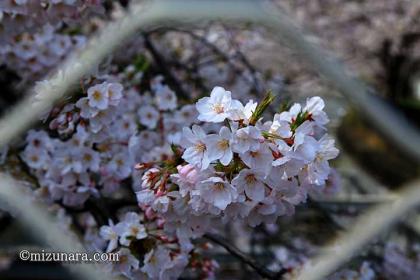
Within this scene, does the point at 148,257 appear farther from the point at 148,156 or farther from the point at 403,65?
the point at 403,65

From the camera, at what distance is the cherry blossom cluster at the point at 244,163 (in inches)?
45.6

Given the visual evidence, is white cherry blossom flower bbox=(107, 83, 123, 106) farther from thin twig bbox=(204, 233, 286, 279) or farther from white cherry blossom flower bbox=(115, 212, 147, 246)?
thin twig bbox=(204, 233, 286, 279)

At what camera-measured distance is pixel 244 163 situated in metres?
1.17

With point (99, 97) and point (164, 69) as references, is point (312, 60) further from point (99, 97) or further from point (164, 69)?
point (164, 69)

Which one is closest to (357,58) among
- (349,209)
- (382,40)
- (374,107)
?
(382,40)

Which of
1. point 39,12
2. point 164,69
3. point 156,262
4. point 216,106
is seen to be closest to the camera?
point 216,106

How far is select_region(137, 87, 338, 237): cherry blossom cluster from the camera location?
116 cm

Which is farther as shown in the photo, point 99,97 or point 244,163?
point 99,97

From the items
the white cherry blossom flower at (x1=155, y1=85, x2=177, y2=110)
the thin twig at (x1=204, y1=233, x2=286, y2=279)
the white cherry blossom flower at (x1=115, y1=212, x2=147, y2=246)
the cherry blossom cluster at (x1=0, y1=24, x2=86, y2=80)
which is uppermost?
the cherry blossom cluster at (x1=0, y1=24, x2=86, y2=80)

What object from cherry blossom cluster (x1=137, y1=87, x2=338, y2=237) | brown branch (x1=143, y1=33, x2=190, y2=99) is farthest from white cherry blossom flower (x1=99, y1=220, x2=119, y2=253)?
brown branch (x1=143, y1=33, x2=190, y2=99)

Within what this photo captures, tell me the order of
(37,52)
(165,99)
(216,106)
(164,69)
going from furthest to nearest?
(164,69), (37,52), (165,99), (216,106)

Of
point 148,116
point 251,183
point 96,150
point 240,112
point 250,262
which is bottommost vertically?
point 250,262

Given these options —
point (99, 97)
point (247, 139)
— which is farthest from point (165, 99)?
point (247, 139)

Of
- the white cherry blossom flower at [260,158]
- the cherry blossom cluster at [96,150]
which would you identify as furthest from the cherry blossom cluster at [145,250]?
the white cherry blossom flower at [260,158]
